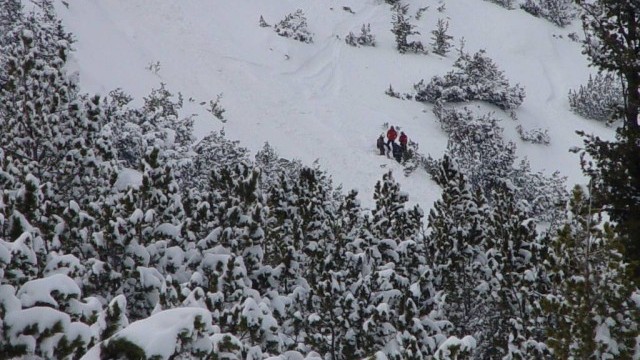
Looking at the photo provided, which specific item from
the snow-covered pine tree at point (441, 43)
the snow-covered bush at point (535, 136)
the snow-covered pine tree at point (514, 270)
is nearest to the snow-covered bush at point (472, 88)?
the snow-covered bush at point (535, 136)

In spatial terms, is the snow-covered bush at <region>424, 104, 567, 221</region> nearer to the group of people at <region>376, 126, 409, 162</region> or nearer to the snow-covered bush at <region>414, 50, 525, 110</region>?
the group of people at <region>376, 126, 409, 162</region>

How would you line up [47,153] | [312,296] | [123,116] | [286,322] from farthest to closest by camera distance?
[123,116] → [47,153] → [312,296] → [286,322]

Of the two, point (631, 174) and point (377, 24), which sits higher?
point (377, 24)

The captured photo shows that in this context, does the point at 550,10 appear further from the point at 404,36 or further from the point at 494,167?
the point at 494,167

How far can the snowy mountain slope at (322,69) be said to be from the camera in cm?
2005

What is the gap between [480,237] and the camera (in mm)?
7699

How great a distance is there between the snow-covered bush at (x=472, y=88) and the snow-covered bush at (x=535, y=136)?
175 centimetres

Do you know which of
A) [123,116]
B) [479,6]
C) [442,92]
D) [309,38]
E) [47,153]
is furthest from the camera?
[479,6]

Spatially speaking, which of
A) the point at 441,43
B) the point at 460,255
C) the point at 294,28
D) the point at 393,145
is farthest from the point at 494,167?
the point at 294,28

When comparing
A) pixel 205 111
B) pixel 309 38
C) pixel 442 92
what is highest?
pixel 309 38

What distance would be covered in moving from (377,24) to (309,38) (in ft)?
16.3

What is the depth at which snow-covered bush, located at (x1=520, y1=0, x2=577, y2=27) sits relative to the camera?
1307 inches

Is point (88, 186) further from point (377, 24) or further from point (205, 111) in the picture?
point (377, 24)

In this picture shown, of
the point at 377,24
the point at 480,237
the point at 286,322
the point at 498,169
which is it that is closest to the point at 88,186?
the point at 286,322
